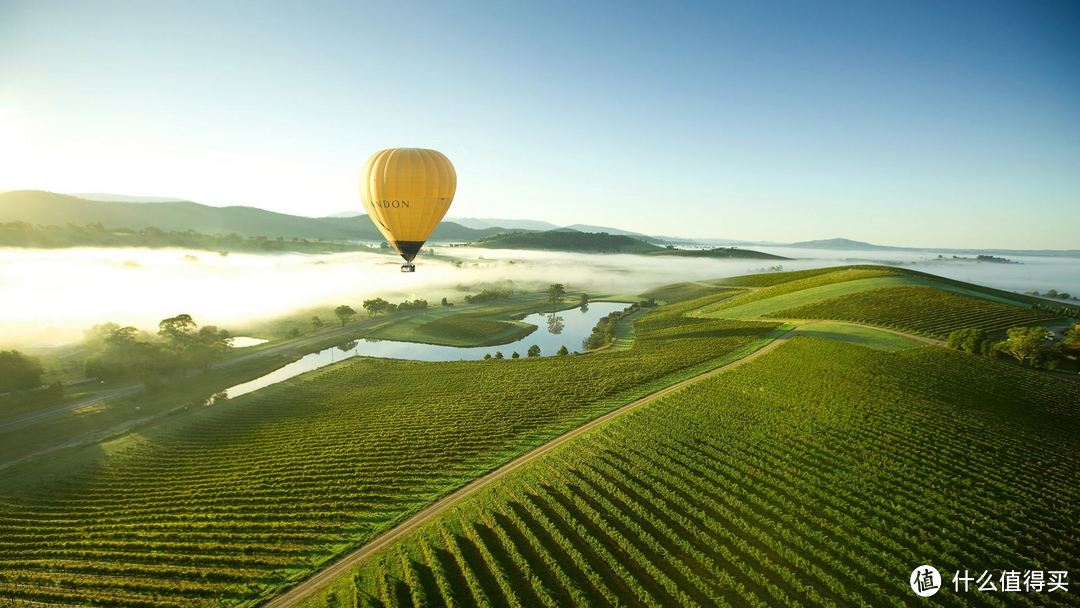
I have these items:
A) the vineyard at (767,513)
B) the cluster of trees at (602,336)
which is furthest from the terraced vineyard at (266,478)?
the cluster of trees at (602,336)

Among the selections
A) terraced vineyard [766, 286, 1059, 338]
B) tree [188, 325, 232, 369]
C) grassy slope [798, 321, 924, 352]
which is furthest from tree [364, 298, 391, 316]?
grassy slope [798, 321, 924, 352]

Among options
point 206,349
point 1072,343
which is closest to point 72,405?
point 206,349

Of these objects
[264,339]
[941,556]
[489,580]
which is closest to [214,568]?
[489,580]

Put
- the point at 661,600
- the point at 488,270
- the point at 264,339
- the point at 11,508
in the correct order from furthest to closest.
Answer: the point at 488,270 → the point at 264,339 → the point at 11,508 → the point at 661,600

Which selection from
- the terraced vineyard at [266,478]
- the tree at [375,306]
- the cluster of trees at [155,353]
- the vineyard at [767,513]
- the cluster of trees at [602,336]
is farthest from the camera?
the tree at [375,306]

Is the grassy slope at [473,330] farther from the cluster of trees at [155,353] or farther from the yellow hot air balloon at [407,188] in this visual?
the yellow hot air balloon at [407,188]

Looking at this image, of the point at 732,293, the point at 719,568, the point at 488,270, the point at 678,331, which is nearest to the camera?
the point at 719,568

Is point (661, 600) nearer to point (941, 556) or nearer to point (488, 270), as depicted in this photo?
point (941, 556)
